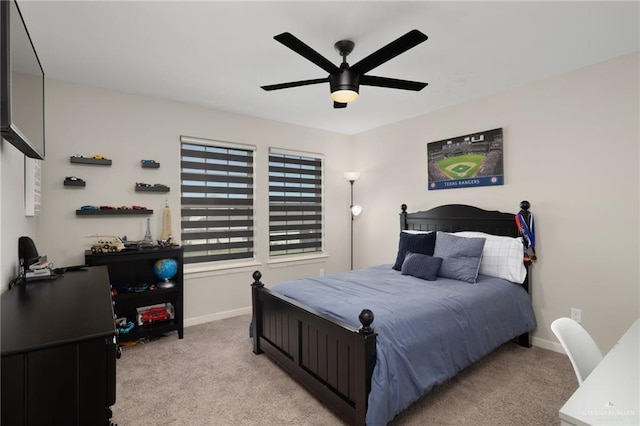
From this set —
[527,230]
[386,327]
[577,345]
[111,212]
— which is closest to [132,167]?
[111,212]

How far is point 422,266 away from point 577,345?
1.69 metres

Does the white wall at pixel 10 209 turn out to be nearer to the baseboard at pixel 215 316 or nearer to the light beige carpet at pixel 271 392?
the light beige carpet at pixel 271 392

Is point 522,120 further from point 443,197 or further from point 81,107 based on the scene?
point 81,107

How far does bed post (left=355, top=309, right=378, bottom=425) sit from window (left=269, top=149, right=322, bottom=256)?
2.79 m

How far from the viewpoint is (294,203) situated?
472cm

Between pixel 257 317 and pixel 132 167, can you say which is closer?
pixel 257 317

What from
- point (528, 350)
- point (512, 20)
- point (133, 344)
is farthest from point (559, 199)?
point (133, 344)

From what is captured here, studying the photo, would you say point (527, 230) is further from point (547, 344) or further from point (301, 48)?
point (301, 48)

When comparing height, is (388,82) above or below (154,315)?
above

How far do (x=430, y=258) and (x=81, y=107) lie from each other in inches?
148

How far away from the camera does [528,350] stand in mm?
3008

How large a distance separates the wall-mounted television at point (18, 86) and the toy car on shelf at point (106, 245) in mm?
1319

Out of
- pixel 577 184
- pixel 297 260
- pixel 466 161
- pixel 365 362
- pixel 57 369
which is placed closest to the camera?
pixel 57 369

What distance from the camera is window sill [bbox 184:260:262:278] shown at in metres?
3.75
